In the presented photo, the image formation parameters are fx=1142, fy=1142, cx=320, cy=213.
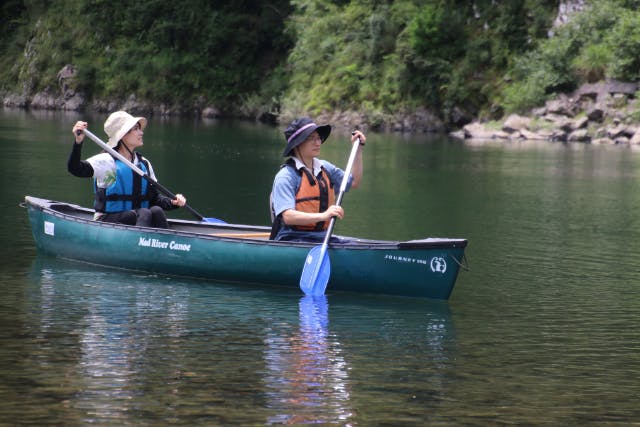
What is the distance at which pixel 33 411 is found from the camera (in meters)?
6.17

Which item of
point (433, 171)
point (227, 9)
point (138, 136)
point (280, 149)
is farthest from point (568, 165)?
point (227, 9)

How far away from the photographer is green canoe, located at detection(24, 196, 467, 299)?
9781 mm

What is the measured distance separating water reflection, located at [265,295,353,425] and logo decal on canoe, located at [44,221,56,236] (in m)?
3.63

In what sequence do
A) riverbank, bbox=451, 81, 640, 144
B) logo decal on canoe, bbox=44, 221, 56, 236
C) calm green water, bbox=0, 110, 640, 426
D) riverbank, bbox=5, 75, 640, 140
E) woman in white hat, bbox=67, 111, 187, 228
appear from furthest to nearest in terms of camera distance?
riverbank, bbox=5, 75, 640, 140 → riverbank, bbox=451, 81, 640, 144 → logo decal on canoe, bbox=44, 221, 56, 236 → woman in white hat, bbox=67, 111, 187, 228 → calm green water, bbox=0, 110, 640, 426

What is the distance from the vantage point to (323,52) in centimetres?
5216

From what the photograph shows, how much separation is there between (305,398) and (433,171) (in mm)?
18220

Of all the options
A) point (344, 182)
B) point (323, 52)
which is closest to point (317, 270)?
point (344, 182)

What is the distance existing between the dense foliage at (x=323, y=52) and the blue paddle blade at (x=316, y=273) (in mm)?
30649

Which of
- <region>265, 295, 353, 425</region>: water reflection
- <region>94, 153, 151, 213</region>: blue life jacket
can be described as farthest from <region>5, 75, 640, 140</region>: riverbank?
<region>265, 295, 353, 425</region>: water reflection

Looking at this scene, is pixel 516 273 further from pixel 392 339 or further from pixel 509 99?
pixel 509 99

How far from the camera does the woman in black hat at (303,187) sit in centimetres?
980

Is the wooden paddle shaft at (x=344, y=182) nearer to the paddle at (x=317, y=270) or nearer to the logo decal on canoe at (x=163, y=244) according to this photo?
the paddle at (x=317, y=270)

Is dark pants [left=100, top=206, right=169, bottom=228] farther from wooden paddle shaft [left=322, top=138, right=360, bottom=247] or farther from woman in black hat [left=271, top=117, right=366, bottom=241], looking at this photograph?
wooden paddle shaft [left=322, top=138, right=360, bottom=247]

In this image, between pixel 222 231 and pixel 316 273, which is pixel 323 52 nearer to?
pixel 222 231
